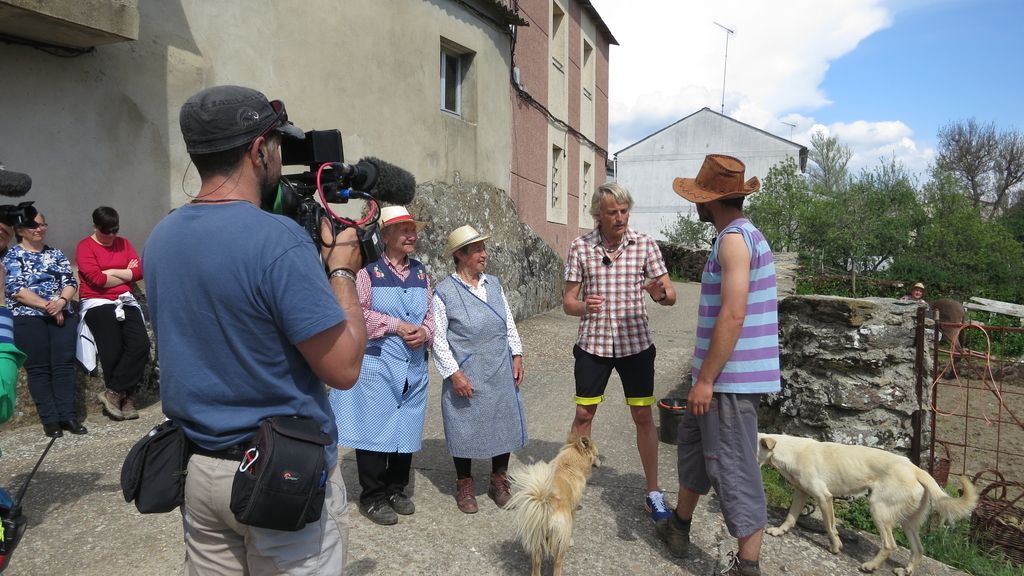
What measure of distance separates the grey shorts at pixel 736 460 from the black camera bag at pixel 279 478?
6.59 feet

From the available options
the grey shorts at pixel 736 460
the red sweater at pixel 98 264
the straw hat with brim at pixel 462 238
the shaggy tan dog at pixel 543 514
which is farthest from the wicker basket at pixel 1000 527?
the red sweater at pixel 98 264

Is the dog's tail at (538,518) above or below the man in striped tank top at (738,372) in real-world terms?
below

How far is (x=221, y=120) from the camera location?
1598 millimetres

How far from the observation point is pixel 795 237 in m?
25.5

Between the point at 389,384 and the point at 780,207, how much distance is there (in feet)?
85.3

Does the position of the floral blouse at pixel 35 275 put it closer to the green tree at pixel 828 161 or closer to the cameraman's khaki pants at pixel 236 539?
the cameraman's khaki pants at pixel 236 539

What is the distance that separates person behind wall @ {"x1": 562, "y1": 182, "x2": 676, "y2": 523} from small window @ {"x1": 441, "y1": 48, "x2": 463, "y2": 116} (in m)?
7.34

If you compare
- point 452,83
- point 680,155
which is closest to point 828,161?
point 680,155

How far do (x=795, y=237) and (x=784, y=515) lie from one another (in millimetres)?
23811

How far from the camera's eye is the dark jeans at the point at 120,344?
534cm

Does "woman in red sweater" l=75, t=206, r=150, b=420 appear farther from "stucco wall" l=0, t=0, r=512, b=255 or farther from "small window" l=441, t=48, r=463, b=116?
"small window" l=441, t=48, r=463, b=116

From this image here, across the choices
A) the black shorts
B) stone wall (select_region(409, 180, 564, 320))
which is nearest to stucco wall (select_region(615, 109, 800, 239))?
stone wall (select_region(409, 180, 564, 320))

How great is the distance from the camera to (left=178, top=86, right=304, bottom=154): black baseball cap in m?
1.60

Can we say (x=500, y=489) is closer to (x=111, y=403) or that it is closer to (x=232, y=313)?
(x=232, y=313)
